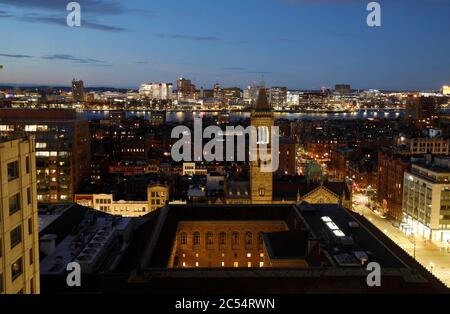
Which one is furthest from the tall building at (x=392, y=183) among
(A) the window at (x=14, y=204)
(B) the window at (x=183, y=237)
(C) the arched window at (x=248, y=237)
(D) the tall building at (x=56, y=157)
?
(A) the window at (x=14, y=204)

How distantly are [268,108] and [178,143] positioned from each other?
5253 cm

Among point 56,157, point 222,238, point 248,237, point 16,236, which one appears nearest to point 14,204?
point 16,236

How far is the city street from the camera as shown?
34281 millimetres

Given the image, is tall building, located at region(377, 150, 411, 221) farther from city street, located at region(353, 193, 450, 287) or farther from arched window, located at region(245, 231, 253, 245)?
arched window, located at region(245, 231, 253, 245)

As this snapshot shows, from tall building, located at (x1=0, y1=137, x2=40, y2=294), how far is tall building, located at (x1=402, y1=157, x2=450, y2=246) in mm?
37474

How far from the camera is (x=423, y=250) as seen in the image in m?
39.1

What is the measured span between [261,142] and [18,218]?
36070mm

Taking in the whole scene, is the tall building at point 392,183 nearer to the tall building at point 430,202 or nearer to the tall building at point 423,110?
the tall building at point 430,202

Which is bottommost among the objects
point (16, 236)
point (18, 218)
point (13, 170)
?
point (16, 236)

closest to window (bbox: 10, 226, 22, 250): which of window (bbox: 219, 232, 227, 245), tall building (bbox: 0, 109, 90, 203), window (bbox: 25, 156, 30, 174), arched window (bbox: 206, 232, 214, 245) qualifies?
window (bbox: 25, 156, 30, 174)

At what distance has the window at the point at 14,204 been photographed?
9359 millimetres

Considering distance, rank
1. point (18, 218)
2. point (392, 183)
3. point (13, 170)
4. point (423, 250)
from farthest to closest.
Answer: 1. point (392, 183)
2. point (423, 250)
3. point (18, 218)
4. point (13, 170)

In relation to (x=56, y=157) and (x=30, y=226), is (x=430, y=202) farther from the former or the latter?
(x=56, y=157)
